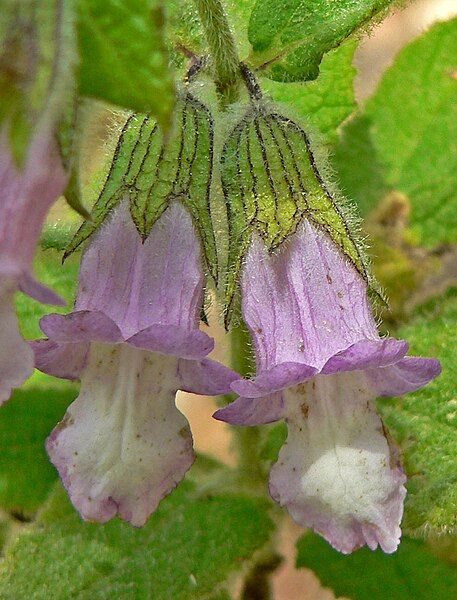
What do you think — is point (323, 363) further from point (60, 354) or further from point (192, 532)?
point (192, 532)

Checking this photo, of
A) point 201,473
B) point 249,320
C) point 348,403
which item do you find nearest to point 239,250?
point 249,320

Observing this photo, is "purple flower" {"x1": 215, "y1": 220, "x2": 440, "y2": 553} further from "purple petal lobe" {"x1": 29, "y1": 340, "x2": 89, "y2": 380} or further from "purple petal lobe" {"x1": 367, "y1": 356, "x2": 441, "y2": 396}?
"purple petal lobe" {"x1": 29, "y1": 340, "x2": 89, "y2": 380}

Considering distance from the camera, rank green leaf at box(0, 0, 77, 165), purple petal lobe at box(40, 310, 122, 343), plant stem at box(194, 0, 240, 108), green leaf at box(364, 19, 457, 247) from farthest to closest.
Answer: green leaf at box(364, 19, 457, 247) < plant stem at box(194, 0, 240, 108) < purple petal lobe at box(40, 310, 122, 343) < green leaf at box(0, 0, 77, 165)

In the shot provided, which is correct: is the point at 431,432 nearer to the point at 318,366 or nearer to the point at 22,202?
the point at 318,366

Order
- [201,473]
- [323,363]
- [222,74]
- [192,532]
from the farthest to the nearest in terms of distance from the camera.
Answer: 1. [201,473]
2. [192,532]
3. [222,74]
4. [323,363]

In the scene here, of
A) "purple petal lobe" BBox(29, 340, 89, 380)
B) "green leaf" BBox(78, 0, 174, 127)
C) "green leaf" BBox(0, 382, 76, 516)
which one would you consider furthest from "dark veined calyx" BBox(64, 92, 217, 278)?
"green leaf" BBox(0, 382, 76, 516)

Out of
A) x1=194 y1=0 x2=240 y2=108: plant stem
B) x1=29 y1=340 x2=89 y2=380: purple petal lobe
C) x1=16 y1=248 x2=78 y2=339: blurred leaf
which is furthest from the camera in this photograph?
x1=16 y1=248 x2=78 y2=339: blurred leaf

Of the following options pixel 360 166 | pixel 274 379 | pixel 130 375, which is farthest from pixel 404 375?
pixel 360 166
